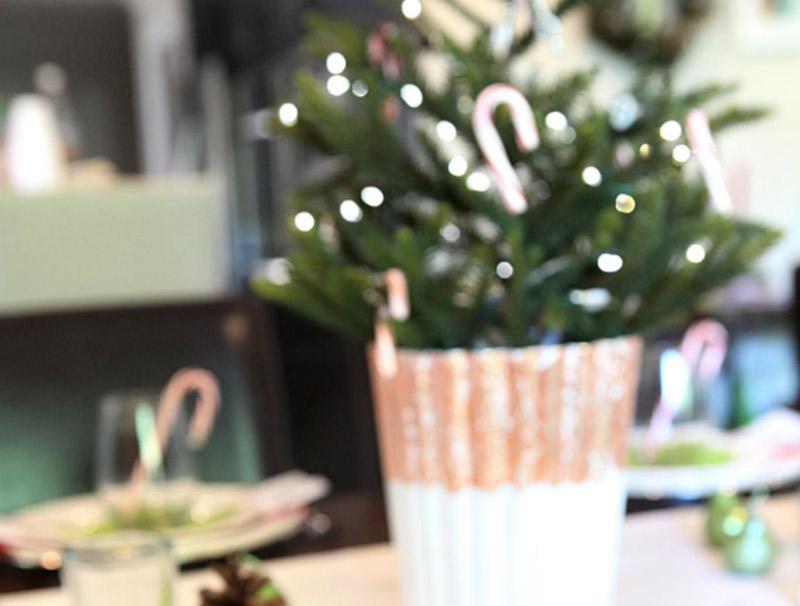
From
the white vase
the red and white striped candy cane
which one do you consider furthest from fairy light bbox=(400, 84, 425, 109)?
the white vase

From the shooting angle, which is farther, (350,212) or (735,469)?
(735,469)

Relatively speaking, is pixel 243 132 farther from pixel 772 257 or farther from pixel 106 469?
pixel 106 469

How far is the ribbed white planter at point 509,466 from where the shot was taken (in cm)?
58

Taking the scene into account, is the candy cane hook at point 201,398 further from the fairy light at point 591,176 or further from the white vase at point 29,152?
the white vase at point 29,152

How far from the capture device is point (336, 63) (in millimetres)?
661

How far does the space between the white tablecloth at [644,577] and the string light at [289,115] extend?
11.9 inches

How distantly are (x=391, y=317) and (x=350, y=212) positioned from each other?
0.23ft

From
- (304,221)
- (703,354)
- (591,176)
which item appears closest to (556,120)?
(591,176)

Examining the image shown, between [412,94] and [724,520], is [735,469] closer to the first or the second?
[724,520]

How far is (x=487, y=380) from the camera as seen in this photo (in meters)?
0.58

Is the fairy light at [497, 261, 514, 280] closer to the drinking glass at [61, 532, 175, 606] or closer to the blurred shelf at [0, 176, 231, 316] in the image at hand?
the drinking glass at [61, 532, 175, 606]

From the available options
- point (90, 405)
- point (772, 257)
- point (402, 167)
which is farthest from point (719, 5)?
point (402, 167)

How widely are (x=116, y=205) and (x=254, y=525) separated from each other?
1.28m

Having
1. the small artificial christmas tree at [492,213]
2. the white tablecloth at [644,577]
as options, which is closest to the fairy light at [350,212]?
the small artificial christmas tree at [492,213]
